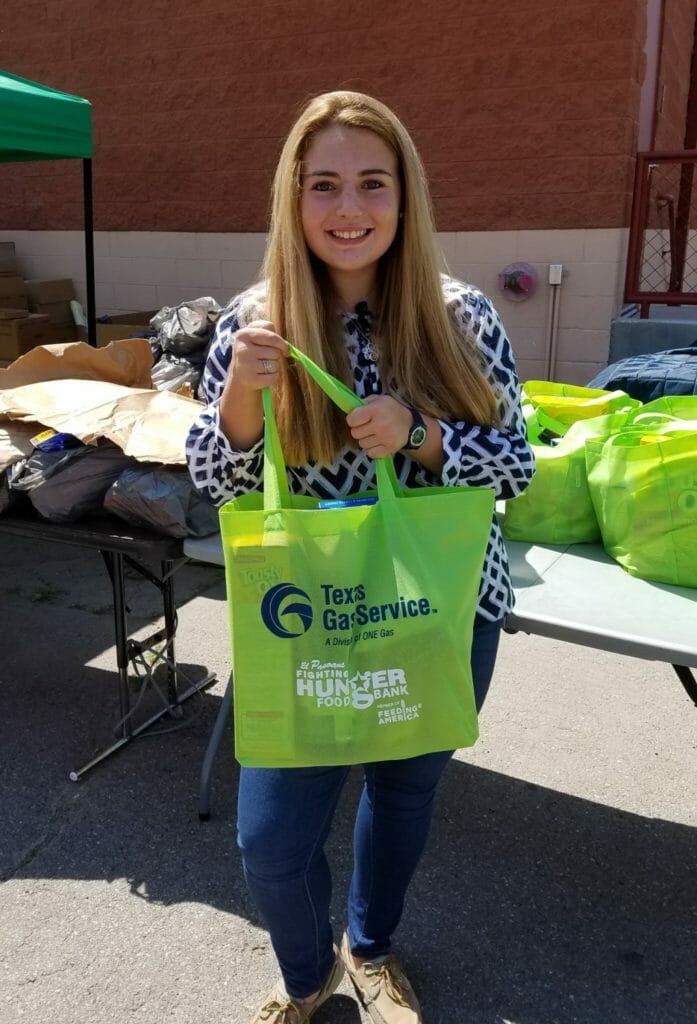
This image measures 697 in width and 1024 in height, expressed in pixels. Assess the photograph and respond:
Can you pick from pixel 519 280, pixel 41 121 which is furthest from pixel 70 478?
pixel 519 280

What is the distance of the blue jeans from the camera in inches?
63.1

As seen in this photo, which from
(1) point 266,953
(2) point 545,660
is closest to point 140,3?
(2) point 545,660

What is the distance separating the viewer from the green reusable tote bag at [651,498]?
215cm

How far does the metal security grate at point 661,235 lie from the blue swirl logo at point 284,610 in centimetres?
520

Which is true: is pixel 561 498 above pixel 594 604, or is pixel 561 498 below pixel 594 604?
above

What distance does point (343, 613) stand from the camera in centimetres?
145

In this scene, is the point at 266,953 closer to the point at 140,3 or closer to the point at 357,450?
the point at 357,450

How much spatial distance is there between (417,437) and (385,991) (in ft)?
4.02

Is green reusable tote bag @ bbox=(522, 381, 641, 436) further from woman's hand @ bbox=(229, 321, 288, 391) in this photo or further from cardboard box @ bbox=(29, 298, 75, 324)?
cardboard box @ bbox=(29, 298, 75, 324)

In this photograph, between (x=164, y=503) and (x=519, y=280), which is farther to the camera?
(x=519, y=280)

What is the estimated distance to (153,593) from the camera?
14.4ft

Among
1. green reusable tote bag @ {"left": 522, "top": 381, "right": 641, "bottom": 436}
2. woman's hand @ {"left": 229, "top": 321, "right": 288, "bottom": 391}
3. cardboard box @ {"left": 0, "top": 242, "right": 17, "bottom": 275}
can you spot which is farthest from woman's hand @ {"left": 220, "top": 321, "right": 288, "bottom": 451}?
cardboard box @ {"left": 0, "top": 242, "right": 17, "bottom": 275}

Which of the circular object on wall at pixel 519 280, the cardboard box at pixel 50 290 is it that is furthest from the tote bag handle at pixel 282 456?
the cardboard box at pixel 50 290

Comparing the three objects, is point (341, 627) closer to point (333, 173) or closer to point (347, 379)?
point (347, 379)
